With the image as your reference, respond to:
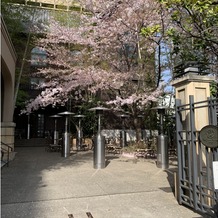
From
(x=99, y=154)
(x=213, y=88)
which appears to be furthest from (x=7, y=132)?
(x=213, y=88)

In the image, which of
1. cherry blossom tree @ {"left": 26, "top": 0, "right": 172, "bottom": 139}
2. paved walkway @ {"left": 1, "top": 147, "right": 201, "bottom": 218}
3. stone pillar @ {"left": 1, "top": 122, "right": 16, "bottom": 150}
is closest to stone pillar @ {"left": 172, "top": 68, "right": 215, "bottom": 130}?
paved walkway @ {"left": 1, "top": 147, "right": 201, "bottom": 218}

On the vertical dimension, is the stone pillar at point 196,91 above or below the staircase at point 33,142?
above

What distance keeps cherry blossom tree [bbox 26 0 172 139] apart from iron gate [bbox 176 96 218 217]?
6169mm

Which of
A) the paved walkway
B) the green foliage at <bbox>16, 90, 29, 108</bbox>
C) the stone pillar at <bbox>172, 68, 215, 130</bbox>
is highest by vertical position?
the green foliage at <bbox>16, 90, 29, 108</bbox>

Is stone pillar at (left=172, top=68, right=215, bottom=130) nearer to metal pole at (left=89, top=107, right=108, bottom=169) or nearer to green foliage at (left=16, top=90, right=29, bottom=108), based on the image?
metal pole at (left=89, top=107, right=108, bottom=169)

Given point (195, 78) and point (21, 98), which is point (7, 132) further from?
point (195, 78)


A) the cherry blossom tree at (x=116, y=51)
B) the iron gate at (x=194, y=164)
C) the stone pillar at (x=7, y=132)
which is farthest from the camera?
the stone pillar at (x=7, y=132)

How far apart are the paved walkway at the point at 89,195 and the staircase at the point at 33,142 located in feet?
44.8

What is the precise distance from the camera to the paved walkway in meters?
4.73

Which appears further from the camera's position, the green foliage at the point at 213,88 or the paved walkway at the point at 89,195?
the green foliage at the point at 213,88

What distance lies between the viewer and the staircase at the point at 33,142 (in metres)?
21.9

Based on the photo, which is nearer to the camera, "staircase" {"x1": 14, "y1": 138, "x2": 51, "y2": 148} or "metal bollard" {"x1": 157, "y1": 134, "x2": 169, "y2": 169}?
"metal bollard" {"x1": 157, "y1": 134, "x2": 169, "y2": 169}

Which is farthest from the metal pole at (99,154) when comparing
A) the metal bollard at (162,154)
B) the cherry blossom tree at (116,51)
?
the cherry blossom tree at (116,51)

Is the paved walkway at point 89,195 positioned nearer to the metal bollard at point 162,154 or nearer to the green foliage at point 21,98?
the metal bollard at point 162,154
